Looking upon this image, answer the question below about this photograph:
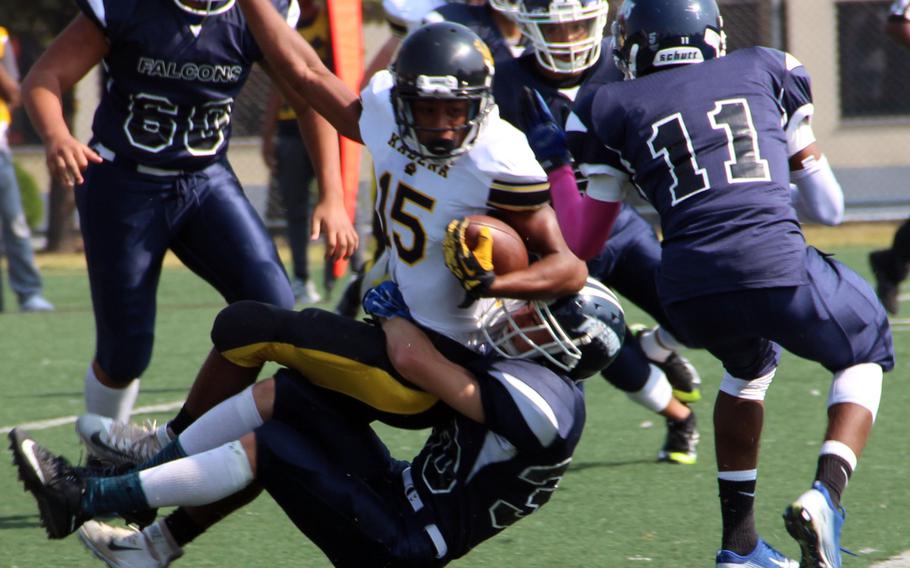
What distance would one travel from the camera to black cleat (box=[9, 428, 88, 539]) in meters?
3.40

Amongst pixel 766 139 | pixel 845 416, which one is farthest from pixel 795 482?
pixel 766 139

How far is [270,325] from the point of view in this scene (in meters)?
3.49

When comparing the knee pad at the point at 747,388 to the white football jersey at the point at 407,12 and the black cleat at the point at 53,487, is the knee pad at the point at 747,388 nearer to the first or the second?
the black cleat at the point at 53,487

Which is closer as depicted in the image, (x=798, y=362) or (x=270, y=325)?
(x=270, y=325)

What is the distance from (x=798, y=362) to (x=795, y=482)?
239cm

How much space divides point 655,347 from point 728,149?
6.26ft

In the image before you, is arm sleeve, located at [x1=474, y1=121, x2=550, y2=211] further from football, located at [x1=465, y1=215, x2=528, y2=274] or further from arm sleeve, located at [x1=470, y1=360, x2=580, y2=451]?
arm sleeve, located at [x1=470, y1=360, x2=580, y2=451]

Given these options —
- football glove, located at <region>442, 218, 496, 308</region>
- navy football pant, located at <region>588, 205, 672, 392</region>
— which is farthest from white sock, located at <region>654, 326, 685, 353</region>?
football glove, located at <region>442, 218, 496, 308</region>

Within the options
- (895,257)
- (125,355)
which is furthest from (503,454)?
(895,257)

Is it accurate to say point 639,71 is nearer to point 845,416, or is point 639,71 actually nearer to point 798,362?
point 845,416

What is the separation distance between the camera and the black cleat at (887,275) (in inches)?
301

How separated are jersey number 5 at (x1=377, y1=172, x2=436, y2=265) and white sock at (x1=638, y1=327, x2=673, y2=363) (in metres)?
1.95

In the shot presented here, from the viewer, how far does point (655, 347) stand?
5379mm

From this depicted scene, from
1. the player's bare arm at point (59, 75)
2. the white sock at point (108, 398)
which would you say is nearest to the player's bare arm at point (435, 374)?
the player's bare arm at point (59, 75)
